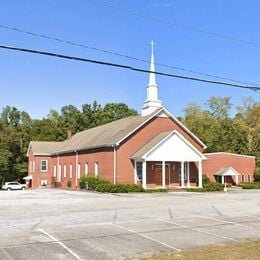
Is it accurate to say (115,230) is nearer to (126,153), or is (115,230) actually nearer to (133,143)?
(126,153)

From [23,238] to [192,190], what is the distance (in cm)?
3055

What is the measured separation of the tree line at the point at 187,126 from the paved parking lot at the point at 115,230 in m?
50.3

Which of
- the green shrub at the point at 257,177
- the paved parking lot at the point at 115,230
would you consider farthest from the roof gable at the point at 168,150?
the green shrub at the point at 257,177

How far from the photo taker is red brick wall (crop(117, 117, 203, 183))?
42.0 meters

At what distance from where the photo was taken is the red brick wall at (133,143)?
42.0m

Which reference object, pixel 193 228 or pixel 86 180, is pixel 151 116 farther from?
pixel 193 228

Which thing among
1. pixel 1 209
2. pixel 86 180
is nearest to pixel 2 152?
pixel 86 180

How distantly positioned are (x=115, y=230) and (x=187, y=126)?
6951 centimetres

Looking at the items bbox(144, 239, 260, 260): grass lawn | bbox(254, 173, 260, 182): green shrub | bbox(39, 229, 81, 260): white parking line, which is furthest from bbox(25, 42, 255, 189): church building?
bbox(144, 239, 260, 260): grass lawn

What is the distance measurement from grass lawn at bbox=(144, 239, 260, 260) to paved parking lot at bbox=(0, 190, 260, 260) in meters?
0.68

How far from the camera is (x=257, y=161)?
6194cm

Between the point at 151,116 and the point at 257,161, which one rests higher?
the point at 151,116

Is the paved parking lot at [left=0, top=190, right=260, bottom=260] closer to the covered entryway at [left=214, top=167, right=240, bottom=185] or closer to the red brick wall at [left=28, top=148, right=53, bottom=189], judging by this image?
the covered entryway at [left=214, top=167, right=240, bottom=185]

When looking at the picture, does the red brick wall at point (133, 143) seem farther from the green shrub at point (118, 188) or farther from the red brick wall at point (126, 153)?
the green shrub at point (118, 188)
